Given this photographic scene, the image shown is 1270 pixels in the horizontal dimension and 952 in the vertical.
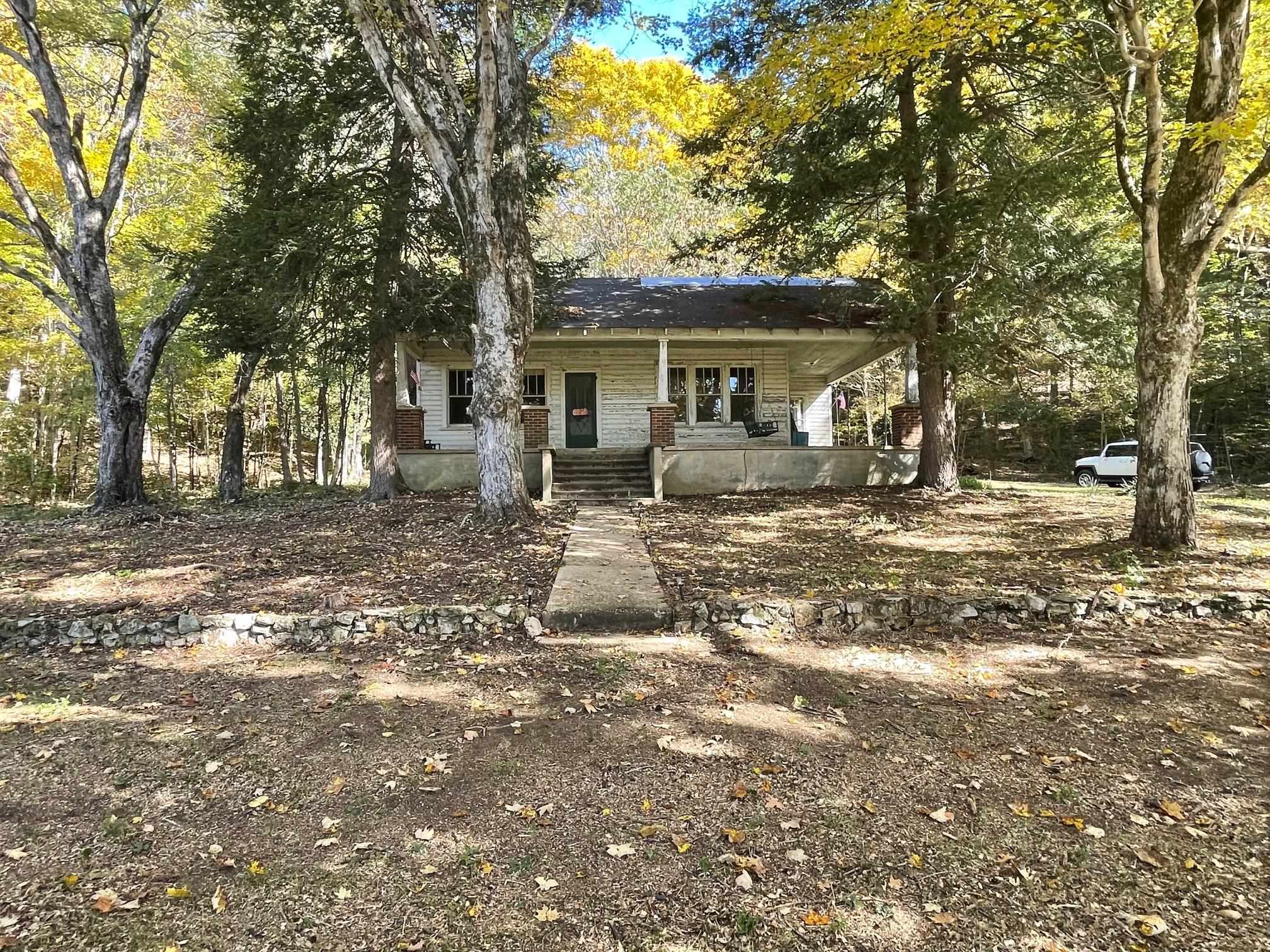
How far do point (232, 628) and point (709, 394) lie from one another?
12567mm

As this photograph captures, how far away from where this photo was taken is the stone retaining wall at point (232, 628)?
16.3 ft

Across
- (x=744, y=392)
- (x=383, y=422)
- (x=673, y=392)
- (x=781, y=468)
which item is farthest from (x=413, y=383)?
(x=781, y=468)

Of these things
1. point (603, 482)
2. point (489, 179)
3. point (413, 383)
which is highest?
point (489, 179)

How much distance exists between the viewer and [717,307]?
15000 millimetres

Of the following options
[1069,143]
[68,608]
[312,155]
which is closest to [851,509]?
[1069,143]

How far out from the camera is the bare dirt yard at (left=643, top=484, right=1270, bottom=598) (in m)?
6.06

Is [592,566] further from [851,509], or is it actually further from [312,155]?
[312,155]

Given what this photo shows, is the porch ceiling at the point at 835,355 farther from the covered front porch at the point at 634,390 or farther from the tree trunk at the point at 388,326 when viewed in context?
the tree trunk at the point at 388,326

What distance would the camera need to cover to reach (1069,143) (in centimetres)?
979

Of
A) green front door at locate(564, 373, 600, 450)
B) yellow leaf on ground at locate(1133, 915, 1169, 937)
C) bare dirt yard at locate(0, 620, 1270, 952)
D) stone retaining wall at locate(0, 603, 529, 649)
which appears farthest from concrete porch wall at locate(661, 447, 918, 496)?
yellow leaf on ground at locate(1133, 915, 1169, 937)

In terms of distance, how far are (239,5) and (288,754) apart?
1327 centimetres

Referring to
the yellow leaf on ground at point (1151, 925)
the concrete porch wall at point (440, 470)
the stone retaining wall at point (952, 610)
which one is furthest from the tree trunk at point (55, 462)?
the yellow leaf on ground at point (1151, 925)

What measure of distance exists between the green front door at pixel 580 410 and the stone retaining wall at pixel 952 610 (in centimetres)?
1084

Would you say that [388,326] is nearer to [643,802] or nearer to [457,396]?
[457,396]
